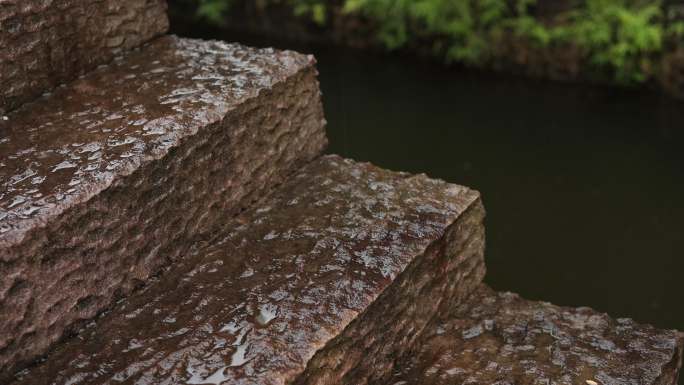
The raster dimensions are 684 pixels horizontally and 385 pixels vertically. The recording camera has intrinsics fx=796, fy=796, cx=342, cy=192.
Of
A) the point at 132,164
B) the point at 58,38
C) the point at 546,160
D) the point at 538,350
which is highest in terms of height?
the point at 58,38

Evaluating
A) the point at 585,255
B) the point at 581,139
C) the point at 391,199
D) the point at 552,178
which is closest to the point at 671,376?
the point at 391,199

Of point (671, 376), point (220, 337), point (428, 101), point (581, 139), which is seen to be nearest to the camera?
point (220, 337)

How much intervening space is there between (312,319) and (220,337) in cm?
24

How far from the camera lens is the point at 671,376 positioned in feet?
7.76

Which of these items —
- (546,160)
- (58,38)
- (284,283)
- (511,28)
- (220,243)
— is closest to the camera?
(284,283)

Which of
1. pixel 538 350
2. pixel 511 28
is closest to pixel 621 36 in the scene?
pixel 511 28

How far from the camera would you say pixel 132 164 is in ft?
6.77

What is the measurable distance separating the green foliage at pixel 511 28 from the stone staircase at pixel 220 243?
3.39 m

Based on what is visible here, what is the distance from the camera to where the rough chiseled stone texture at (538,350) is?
89.6 inches

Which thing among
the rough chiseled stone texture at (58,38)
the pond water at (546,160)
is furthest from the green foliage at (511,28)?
the rough chiseled stone texture at (58,38)

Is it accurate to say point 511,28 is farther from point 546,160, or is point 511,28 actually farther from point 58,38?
point 58,38

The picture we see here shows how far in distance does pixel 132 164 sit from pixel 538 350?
4.26 feet

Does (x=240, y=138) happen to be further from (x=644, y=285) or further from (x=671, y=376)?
(x=644, y=285)

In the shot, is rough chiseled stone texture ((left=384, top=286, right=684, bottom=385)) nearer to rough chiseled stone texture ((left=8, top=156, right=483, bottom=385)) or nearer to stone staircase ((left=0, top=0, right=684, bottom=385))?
stone staircase ((left=0, top=0, right=684, bottom=385))
